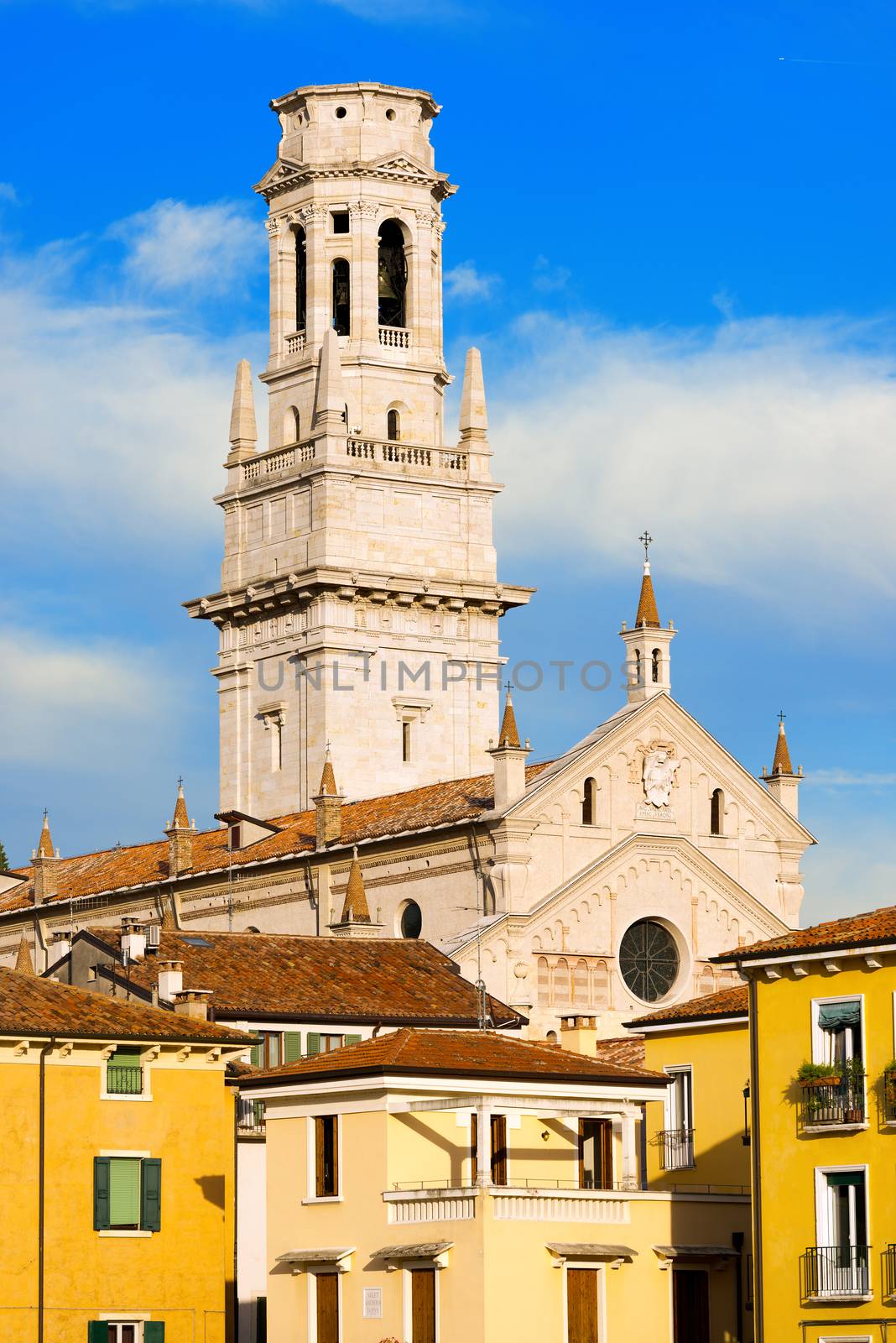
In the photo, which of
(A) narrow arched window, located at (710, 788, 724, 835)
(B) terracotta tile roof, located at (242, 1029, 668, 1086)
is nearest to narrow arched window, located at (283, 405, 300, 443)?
(A) narrow arched window, located at (710, 788, 724, 835)

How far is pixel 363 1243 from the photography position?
4962 centimetres

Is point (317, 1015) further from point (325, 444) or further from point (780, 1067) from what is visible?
point (325, 444)

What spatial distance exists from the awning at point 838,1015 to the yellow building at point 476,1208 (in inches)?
193

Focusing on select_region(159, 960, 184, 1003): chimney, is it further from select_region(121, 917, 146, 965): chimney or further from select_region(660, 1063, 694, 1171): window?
select_region(660, 1063, 694, 1171): window

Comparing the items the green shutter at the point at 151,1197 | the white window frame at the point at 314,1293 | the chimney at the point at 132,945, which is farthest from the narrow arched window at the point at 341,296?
the white window frame at the point at 314,1293

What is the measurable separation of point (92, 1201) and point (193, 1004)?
19.9 ft

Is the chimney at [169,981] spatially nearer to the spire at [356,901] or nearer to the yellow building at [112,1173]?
the yellow building at [112,1173]

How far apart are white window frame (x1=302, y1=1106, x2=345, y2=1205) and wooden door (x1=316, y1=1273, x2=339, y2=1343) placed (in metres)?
1.23

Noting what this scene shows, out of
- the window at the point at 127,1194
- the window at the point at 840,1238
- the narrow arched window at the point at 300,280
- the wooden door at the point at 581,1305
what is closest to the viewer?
the window at the point at 840,1238

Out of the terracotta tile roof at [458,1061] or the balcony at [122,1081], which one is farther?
the balcony at [122,1081]

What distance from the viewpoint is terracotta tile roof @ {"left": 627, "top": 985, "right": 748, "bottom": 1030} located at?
5609 centimetres

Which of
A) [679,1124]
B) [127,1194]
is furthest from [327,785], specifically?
[127,1194]

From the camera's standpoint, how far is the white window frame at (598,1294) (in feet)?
160

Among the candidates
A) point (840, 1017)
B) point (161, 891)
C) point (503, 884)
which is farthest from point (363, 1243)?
point (161, 891)
